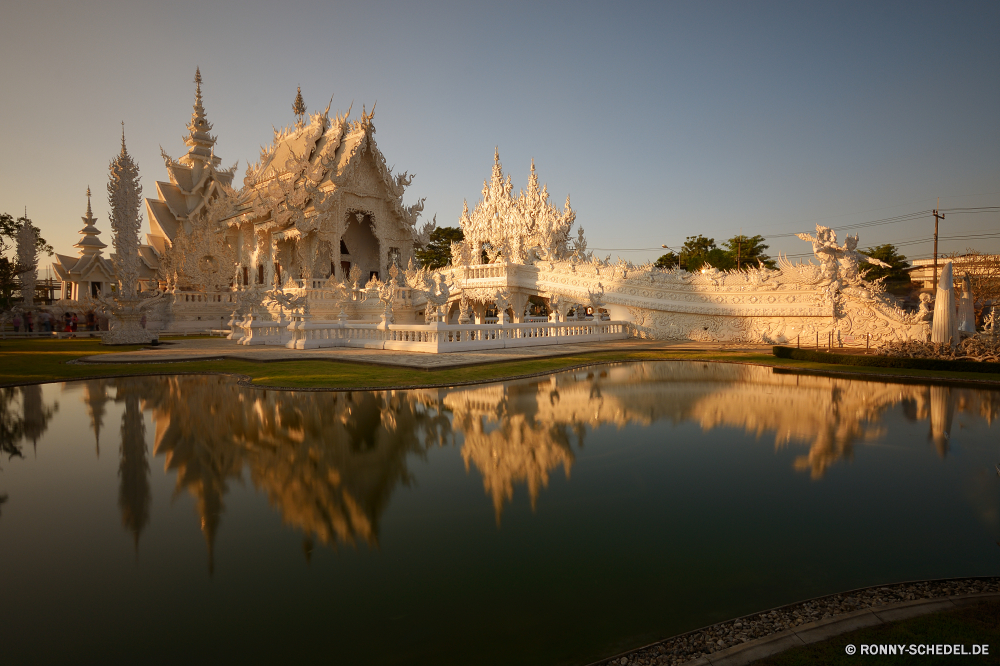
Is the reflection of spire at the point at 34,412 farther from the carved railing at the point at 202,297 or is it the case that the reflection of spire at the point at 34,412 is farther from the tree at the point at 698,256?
the tree at the point at 698,256

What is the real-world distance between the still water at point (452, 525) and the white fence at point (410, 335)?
8.12 metres

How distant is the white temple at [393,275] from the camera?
59.3 ft

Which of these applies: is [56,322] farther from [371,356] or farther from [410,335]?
[371,356]

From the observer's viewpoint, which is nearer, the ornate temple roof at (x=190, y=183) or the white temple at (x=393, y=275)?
the white temple at (x=393, y=275)

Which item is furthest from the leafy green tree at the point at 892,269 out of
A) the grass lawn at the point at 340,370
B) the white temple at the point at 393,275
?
the grass lawn at the point at 340,370

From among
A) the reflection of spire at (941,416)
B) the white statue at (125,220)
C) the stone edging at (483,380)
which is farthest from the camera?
the white statue at (125,220)

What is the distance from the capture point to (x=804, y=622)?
2572mm

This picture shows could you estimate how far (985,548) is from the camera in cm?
334

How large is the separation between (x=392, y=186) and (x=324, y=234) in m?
4.61

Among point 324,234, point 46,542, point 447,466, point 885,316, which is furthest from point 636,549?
point 324,234

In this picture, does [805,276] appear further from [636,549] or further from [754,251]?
[754,251]

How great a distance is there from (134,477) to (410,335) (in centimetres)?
1161

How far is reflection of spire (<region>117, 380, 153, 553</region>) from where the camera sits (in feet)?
12.5

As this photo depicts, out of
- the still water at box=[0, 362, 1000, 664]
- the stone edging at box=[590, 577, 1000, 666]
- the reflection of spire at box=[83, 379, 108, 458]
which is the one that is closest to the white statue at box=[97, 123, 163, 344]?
the reflection of spire at box=[83, 379, 108, 458]
